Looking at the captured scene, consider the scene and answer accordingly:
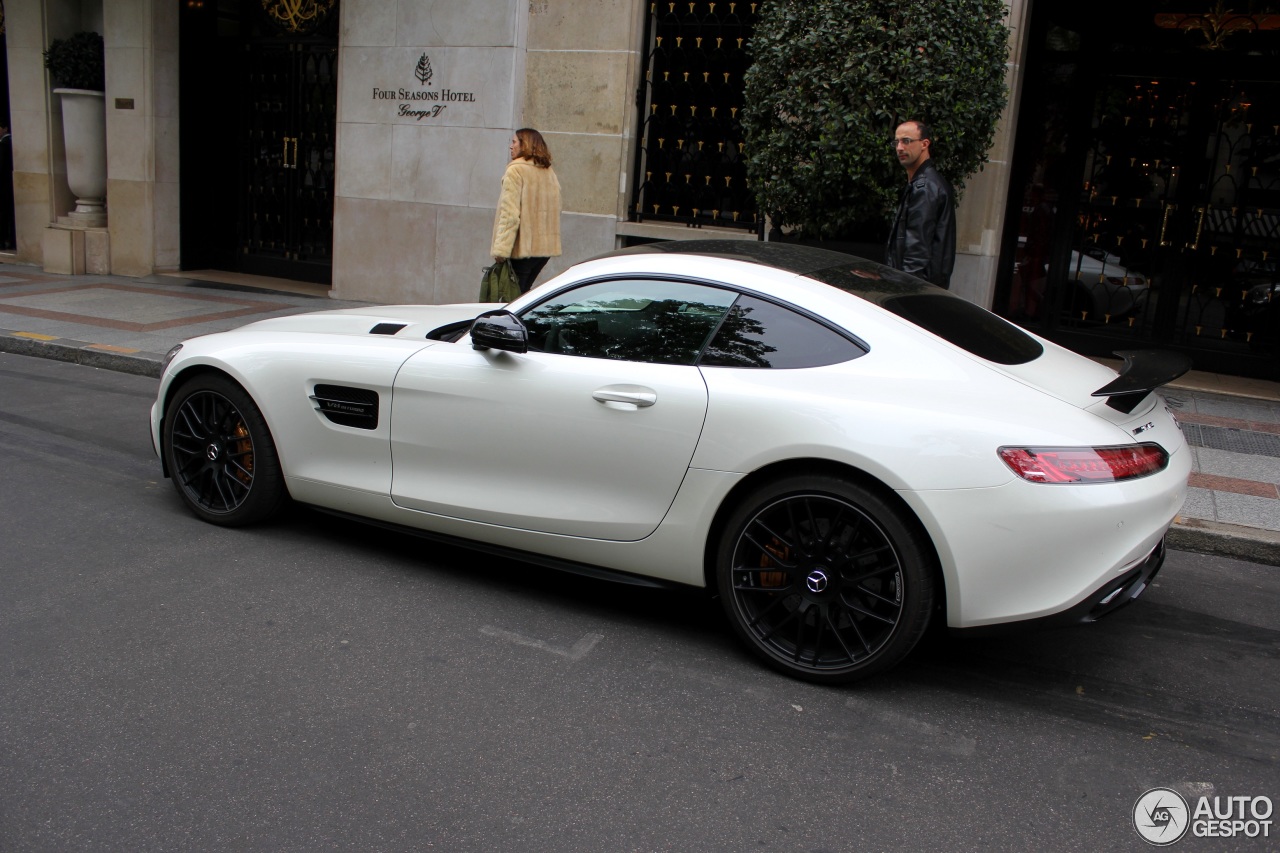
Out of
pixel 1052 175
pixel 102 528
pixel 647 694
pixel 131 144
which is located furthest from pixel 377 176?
pixel 647 694

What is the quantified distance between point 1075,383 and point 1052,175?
23.1ft

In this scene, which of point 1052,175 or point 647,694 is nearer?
point 647,694

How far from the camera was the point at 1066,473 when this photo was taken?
3439 mm

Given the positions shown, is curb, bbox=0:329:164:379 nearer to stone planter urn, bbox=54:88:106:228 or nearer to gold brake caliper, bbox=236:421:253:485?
gold brake caliper, bbox=236:421:253:485

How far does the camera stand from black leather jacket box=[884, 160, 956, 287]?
21.1ft

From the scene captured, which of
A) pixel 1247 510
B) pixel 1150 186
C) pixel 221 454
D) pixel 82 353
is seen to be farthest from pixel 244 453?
pixel 1150 186

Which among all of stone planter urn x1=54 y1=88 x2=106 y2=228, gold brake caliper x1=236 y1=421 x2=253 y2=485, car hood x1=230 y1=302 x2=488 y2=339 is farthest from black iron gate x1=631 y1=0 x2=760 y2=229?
stone planter urn x1=54 y1=88 x2=106 y2=228

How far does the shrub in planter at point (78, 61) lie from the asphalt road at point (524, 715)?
10.9 metres

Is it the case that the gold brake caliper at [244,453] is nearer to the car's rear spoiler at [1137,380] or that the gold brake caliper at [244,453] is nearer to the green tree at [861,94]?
the car's rear spoiler at [1137,380]

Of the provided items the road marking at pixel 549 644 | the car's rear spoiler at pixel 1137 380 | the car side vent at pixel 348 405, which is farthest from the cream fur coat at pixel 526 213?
the car's rear spoiler at pixel 1137 380

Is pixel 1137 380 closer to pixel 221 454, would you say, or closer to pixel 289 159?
pixel 221 454

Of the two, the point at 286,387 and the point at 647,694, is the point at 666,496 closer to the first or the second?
the point at 647,694

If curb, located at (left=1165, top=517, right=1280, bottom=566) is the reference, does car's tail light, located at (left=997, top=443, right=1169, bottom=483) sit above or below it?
above

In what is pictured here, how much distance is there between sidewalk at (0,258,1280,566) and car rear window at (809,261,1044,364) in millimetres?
1949
